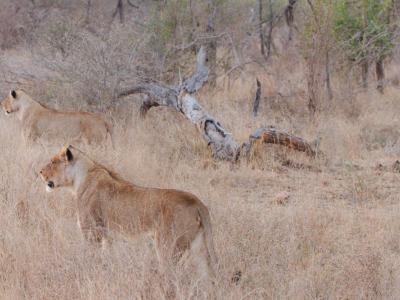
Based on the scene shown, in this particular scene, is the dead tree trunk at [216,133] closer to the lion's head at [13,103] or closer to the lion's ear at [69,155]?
the lion's head at [13,103]

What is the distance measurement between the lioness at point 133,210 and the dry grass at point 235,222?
0.14 metres

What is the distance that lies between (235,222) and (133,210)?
1177 mm

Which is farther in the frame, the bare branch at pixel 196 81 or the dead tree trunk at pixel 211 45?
the dead tree trunk at pixel 211 45

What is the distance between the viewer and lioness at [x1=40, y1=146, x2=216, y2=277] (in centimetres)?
451

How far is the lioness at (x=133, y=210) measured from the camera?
14.8ft

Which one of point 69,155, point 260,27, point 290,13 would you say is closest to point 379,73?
point 260,27

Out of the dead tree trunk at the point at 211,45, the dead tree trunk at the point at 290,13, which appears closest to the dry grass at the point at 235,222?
the dead tree trunk at the point at 211,45

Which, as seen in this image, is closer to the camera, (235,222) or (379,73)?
A: (235,222)

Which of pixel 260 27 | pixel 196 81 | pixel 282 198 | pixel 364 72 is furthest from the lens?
pixel 260 27

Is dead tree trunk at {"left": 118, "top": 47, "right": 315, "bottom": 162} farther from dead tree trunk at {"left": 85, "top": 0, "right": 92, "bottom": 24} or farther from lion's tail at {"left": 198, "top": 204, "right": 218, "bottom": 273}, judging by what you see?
dead tree trunk at {"left": 85, "top": 0, "right": 92, "bottom": 24}

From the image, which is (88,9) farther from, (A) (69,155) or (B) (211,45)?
(A) (69,155)

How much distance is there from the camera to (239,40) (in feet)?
50.0

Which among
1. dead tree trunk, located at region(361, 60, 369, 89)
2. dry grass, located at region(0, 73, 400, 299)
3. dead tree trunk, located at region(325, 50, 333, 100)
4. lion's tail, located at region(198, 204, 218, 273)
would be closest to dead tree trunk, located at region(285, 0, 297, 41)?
dead tree trunk, located at region(361, 60, 369, 89)

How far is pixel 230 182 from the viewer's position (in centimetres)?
797
